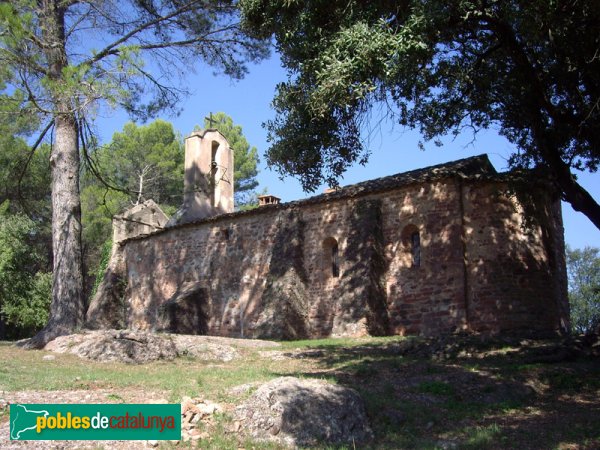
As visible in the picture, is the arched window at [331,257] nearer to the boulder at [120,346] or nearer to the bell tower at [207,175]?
the boulder at [120,346]

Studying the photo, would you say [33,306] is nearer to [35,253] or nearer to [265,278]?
[35,253]

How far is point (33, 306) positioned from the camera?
2756cm

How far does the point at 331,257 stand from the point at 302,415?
12004 mm

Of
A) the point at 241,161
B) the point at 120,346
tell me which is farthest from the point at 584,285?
the point at 120,346

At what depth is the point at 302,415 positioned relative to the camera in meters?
6.53

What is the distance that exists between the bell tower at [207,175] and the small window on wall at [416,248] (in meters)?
11.3

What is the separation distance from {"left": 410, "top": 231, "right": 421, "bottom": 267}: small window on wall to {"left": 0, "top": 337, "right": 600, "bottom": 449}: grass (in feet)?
15.0

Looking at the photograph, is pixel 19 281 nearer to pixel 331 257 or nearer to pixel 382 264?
pixel 331 257

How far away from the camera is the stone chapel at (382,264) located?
14.9 meters

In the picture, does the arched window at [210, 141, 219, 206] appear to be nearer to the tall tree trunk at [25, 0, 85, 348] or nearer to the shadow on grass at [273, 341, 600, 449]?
the tall tree trunk at [25, 0, 85, 348]

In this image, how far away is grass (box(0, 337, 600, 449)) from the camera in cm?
673

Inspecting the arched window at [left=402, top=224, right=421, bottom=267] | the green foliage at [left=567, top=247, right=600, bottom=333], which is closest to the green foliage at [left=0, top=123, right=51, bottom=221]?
the arched window at [left=402, top=224, right=421, bottom=267]

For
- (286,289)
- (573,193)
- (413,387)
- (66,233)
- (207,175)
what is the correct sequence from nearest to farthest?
(413,387) < (573,193) < (66,233) < (286,289) < (207,175)

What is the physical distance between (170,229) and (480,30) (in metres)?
15.9
